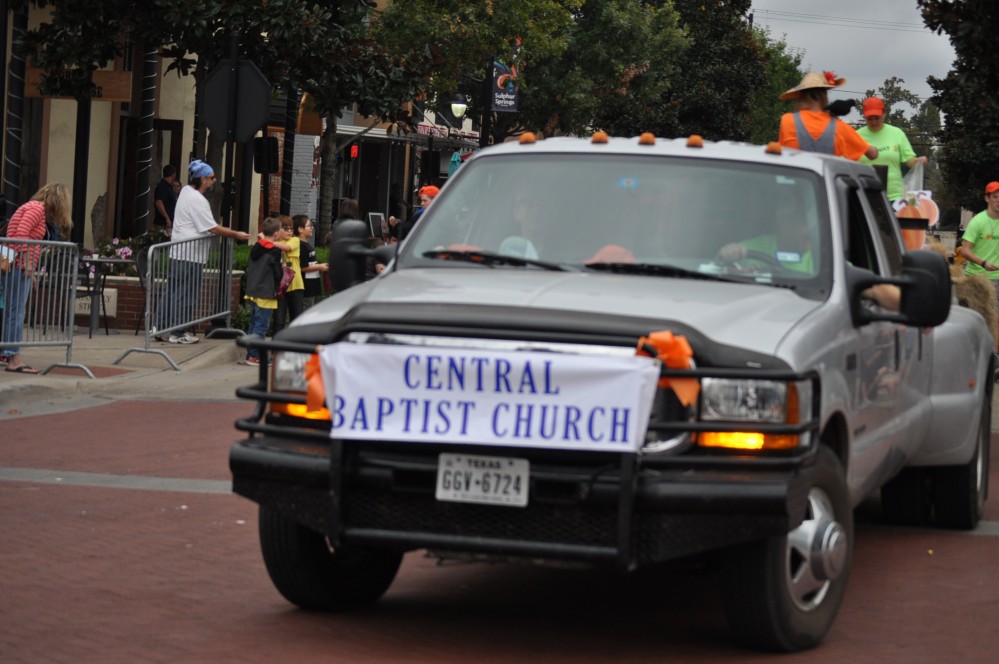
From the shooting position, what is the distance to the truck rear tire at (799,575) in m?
5.77

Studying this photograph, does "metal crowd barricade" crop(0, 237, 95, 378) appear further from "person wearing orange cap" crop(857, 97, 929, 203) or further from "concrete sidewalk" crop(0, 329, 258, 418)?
"person wearing orange cap" crop(857, 97, 929, 203)

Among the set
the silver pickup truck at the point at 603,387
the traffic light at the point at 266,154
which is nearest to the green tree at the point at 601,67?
the traffic light at the point at 266,154

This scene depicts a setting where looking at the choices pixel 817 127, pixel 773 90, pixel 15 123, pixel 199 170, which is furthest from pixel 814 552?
pixel 773 90

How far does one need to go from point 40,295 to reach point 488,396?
1028cm

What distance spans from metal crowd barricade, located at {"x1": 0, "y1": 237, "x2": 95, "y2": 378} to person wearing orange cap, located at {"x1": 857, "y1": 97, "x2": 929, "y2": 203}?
6819mm

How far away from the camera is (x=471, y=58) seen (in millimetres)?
39656

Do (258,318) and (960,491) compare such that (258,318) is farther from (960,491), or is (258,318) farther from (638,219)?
(638,219)

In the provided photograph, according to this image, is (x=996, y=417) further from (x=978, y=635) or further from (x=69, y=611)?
(x=69, y=611)

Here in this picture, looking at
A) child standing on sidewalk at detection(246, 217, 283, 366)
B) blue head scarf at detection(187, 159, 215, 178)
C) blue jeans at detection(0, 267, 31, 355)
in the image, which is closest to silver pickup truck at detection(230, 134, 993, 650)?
blue jeans at detection(0, 267, 31, 355)

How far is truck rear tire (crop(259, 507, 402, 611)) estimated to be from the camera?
6.37 metres

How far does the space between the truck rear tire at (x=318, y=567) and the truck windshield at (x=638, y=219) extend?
1226mm

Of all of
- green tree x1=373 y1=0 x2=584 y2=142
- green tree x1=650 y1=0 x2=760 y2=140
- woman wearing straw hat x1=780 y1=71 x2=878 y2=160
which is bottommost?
woman wearing straw hat x1=780 y1=71 x2=878 y2=160

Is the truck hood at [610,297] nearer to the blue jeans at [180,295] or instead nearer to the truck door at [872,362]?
the truck door at [872,362]

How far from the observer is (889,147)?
42.0 feet
